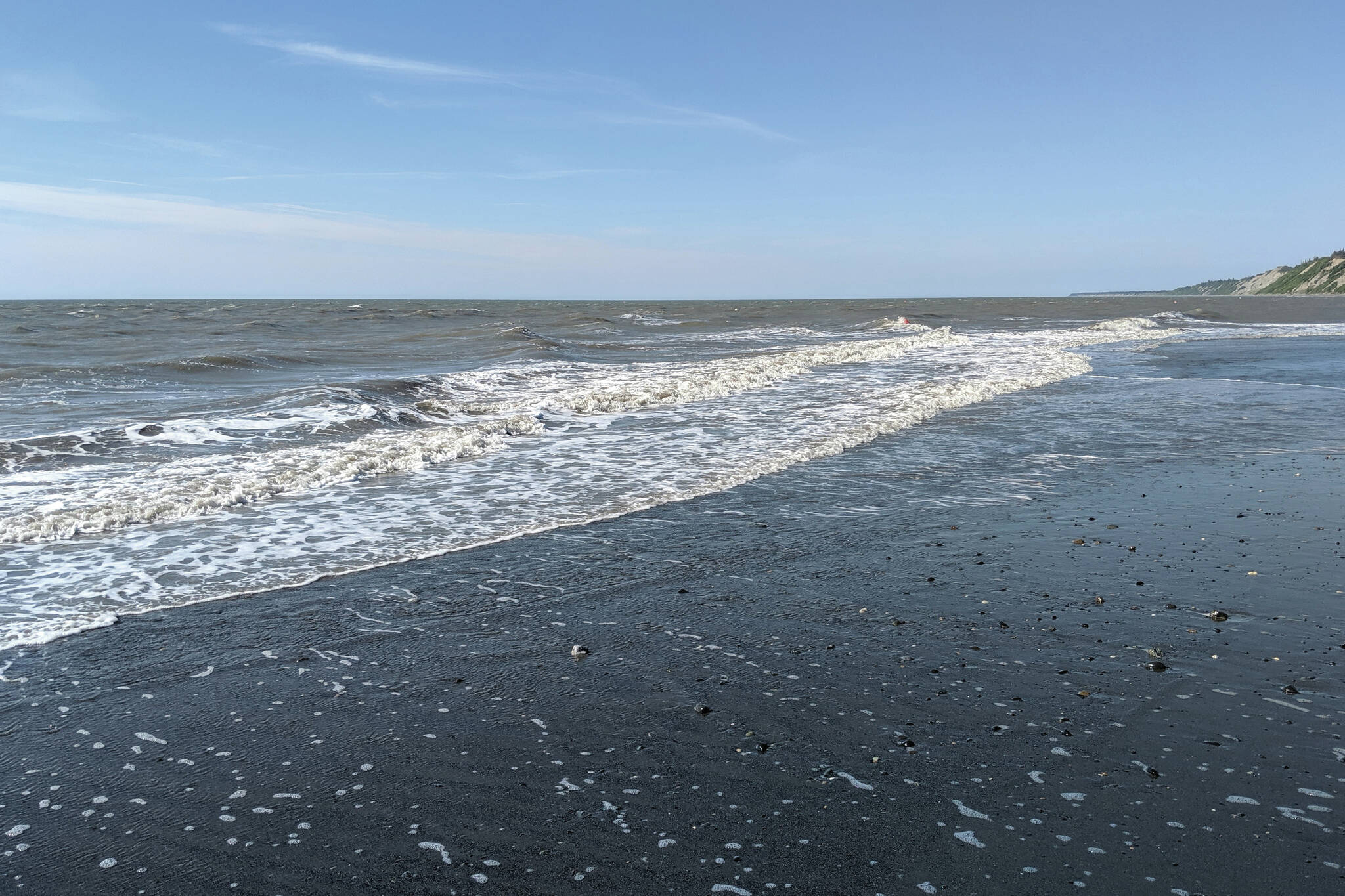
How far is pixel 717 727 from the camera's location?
13.7 ft

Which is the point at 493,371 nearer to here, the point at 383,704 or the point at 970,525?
the point at 970,525

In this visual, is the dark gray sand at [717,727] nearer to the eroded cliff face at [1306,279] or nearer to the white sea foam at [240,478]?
the white sea foam at [240,478]

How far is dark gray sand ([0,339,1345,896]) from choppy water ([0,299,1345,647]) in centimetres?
124

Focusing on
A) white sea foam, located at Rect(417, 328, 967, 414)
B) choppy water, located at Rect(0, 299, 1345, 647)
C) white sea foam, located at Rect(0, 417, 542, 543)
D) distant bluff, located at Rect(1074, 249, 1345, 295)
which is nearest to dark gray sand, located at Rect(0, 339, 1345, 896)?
choppy water, located at Rect(0, 299, 1345, 647)

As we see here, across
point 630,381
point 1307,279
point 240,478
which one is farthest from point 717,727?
point 1307,279

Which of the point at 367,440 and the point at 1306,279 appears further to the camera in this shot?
the point at 1306,279

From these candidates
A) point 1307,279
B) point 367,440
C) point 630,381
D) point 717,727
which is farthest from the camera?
point 1307,279

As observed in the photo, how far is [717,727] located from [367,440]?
992 cm

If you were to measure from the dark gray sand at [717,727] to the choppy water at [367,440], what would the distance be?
4.08 ft

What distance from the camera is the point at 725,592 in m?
6.18

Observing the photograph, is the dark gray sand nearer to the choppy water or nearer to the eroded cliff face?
the choppy water

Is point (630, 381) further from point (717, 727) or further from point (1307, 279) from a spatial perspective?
point (1307, 279)

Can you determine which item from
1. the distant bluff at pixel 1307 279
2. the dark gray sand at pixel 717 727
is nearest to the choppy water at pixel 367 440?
the dark gray sand at pixel 717 727

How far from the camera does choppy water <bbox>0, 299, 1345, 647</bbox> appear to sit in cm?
720
